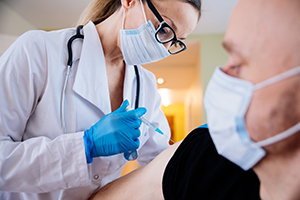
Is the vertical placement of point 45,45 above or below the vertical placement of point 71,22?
above

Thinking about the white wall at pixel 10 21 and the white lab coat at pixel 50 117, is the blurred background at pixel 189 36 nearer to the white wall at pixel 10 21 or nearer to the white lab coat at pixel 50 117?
the white wall at pixel 10 21

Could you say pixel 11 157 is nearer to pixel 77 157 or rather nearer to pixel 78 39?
pixel 77 157

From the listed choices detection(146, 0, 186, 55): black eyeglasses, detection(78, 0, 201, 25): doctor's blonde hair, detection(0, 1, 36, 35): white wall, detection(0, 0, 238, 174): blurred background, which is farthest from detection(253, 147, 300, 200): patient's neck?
detection(0, 1, 36, 35): white wall

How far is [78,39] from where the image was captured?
3.84 feet

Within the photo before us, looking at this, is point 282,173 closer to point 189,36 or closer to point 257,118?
point 257,118

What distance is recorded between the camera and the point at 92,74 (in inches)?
44.9

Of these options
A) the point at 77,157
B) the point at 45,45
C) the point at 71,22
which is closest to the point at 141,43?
the point at 45,45

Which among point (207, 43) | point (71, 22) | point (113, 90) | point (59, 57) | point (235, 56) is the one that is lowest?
point (207, 43)

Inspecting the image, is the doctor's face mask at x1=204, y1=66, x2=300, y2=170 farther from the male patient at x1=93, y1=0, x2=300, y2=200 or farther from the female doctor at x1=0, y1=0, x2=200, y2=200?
the female doctor at x1=0, y1=0, x2=200, y2=200

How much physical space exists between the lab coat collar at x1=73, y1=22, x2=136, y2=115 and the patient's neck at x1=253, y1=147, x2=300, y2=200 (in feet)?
2.43

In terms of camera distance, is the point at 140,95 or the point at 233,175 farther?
the point at 140,95

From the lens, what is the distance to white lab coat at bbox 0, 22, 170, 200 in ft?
2.90

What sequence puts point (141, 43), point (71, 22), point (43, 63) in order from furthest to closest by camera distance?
point (71, 22) < point (141, 43) < point (43, 63)

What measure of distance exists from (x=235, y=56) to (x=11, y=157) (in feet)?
2.50
